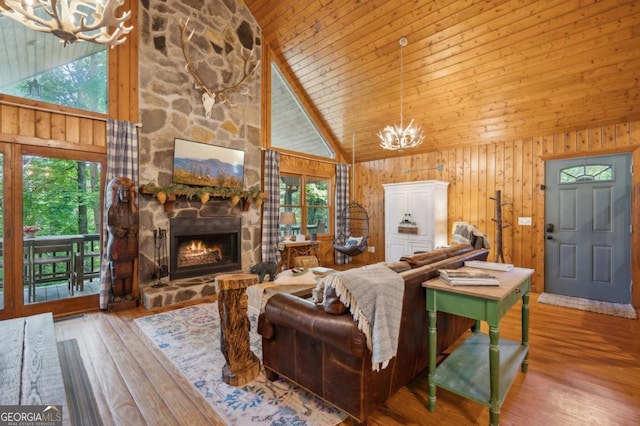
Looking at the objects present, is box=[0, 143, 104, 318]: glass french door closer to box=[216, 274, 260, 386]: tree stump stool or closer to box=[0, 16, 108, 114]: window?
box=[0, 16, 108, 114]: window

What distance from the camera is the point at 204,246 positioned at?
4938mm

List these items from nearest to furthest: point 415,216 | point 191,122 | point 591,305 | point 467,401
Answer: point 467,401 → point 591,305 → point 191,122 → point 415,216

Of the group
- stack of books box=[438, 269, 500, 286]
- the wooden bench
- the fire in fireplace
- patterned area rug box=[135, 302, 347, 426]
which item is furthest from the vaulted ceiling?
the wooden bench

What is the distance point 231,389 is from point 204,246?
311 centimetres

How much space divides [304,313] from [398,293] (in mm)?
605

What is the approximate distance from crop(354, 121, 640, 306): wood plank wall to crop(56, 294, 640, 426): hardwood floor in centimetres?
192

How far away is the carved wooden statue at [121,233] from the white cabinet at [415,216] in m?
4.22

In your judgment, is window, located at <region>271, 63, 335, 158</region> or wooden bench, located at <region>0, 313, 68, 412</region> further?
window, located at <region>271, 63, 335, 158</region>

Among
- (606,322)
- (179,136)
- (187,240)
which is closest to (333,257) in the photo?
(187,240)

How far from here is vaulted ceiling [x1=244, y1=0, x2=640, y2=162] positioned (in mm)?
3582

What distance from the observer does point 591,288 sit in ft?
14.7

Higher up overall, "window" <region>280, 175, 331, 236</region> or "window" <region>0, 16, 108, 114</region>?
"window" <region>0, 16, 108, 114</region>

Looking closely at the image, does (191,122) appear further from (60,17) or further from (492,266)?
(492,266)

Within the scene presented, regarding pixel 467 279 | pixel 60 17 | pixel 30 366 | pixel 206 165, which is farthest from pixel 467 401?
pixel 206 165
